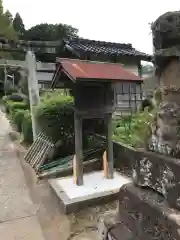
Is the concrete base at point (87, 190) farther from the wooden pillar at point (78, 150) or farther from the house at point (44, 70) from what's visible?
the house at point (44, 70)

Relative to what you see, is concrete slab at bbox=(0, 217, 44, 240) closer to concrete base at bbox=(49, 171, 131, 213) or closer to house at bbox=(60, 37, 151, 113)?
concrete base at bbox=(49, 171, 131, 213)

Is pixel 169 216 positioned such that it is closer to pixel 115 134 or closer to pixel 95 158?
pixel 95 158

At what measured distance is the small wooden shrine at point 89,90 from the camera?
495 cm

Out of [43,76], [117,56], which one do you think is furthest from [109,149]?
[117,56]

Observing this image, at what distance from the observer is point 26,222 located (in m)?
4.37

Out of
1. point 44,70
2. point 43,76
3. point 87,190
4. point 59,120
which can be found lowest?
point 87,190

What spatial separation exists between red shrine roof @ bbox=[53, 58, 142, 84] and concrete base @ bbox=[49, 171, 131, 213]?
7.84ft

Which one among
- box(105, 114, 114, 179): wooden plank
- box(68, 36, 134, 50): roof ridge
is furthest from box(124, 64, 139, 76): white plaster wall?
box(105, 114, 114, 179): wooden plank

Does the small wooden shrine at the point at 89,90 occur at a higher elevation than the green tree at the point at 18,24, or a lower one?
lower

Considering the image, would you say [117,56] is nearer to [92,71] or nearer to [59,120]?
[59,120]

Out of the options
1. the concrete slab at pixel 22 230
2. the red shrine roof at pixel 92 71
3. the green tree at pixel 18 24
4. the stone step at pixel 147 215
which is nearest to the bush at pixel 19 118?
the red shrine roof at pixel 92 71

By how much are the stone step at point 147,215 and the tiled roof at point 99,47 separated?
11569 millimetres

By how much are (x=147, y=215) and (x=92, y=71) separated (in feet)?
12.8

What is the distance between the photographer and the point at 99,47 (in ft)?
44.4
